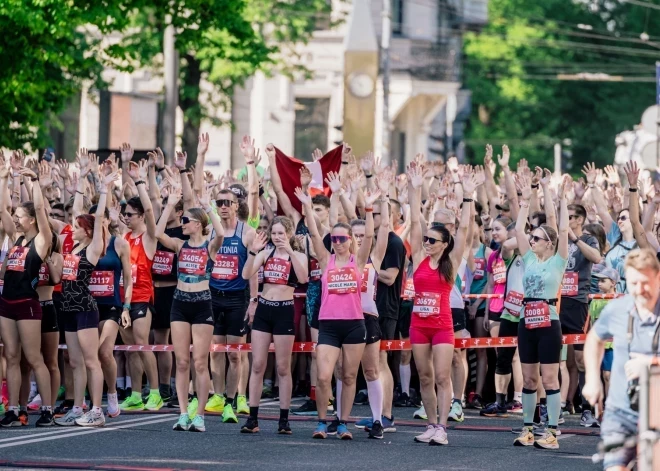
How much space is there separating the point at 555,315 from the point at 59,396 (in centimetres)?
603

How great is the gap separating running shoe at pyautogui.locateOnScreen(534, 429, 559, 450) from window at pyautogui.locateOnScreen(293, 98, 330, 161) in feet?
103

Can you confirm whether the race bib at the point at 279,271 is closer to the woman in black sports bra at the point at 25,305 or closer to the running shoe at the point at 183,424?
the running shoe at the point at 183,424

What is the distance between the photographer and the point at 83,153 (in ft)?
56.4

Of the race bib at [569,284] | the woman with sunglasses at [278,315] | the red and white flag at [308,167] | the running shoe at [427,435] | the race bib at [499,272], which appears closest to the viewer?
the running shoe at [427,435]

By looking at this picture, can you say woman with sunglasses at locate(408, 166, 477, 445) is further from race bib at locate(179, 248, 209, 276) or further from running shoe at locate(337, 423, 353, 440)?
race bib at locate(179, 248, 209, 276)

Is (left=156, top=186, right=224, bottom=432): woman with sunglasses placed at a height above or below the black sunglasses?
below

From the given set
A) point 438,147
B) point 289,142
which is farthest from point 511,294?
point 438,147

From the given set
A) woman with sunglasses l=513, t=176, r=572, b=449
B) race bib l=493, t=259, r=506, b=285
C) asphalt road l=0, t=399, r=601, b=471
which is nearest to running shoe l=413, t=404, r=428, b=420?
asphalt road l=0, t=399, r=601, b=471

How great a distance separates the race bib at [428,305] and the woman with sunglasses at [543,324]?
29.0 inches

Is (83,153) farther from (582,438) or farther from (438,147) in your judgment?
(438,147)

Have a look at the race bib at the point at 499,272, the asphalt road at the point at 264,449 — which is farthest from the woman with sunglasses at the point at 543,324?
the race bib at the point at 499,272

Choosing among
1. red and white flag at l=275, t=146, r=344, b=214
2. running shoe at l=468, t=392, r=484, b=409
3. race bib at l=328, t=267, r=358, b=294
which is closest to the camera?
race bib at l=328, t=267, r=358, b=294

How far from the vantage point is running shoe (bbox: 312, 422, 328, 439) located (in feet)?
46.1

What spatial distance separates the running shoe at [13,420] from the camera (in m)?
14.7
